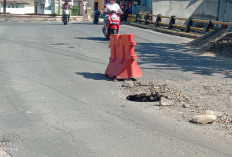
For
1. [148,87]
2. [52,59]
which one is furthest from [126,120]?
[52,59]

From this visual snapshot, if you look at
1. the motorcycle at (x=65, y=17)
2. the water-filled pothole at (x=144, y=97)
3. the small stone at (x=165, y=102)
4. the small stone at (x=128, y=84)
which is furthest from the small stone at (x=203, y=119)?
the motorcycle at (x=65, y=17)

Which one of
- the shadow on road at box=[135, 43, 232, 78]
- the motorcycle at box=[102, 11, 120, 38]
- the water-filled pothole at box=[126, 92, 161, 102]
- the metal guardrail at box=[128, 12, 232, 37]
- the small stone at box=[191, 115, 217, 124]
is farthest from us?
the metal guardrail at box=[128, 12, 232, 37]

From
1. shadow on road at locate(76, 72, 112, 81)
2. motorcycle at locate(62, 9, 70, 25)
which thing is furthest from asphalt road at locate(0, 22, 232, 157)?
motorcycle at locate(62, 9, 70, 25)

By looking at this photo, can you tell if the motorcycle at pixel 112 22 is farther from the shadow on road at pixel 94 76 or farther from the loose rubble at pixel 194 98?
the loose rubble at pixel 194 98

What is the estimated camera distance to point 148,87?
32.4 ft

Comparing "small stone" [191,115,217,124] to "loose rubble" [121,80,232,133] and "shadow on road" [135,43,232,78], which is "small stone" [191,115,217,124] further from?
"shadow on road" [135,43,232,78]

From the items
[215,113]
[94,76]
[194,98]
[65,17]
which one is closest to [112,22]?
[94,76]

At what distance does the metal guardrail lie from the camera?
23406 mm

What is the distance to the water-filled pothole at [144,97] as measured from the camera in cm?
883

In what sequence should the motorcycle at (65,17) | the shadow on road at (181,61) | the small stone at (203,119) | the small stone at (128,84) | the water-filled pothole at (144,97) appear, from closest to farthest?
the small stone at (203,119), the water-filled pothole at (144,97), the small stone at (128,84), the shadow on road at (181,61), the motorcycle at (65,17)

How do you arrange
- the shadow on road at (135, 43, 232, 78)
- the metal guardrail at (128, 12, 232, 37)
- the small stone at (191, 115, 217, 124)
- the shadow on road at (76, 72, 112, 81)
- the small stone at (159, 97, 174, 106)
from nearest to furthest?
the small stone at (191, 115, 217, 124) → the small stone at (159, 97, 174, 106) → the shadow on road at (76, 72, 112, 81) → the shadow on road at (135, 43, 232, 78) → the metal guardrail at (128, 12, 232, 37)

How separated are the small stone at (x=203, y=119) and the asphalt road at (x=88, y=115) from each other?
18 cm

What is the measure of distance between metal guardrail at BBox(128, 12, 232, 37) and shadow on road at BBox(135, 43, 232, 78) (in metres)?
5.37

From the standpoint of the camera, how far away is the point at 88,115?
7316mm
